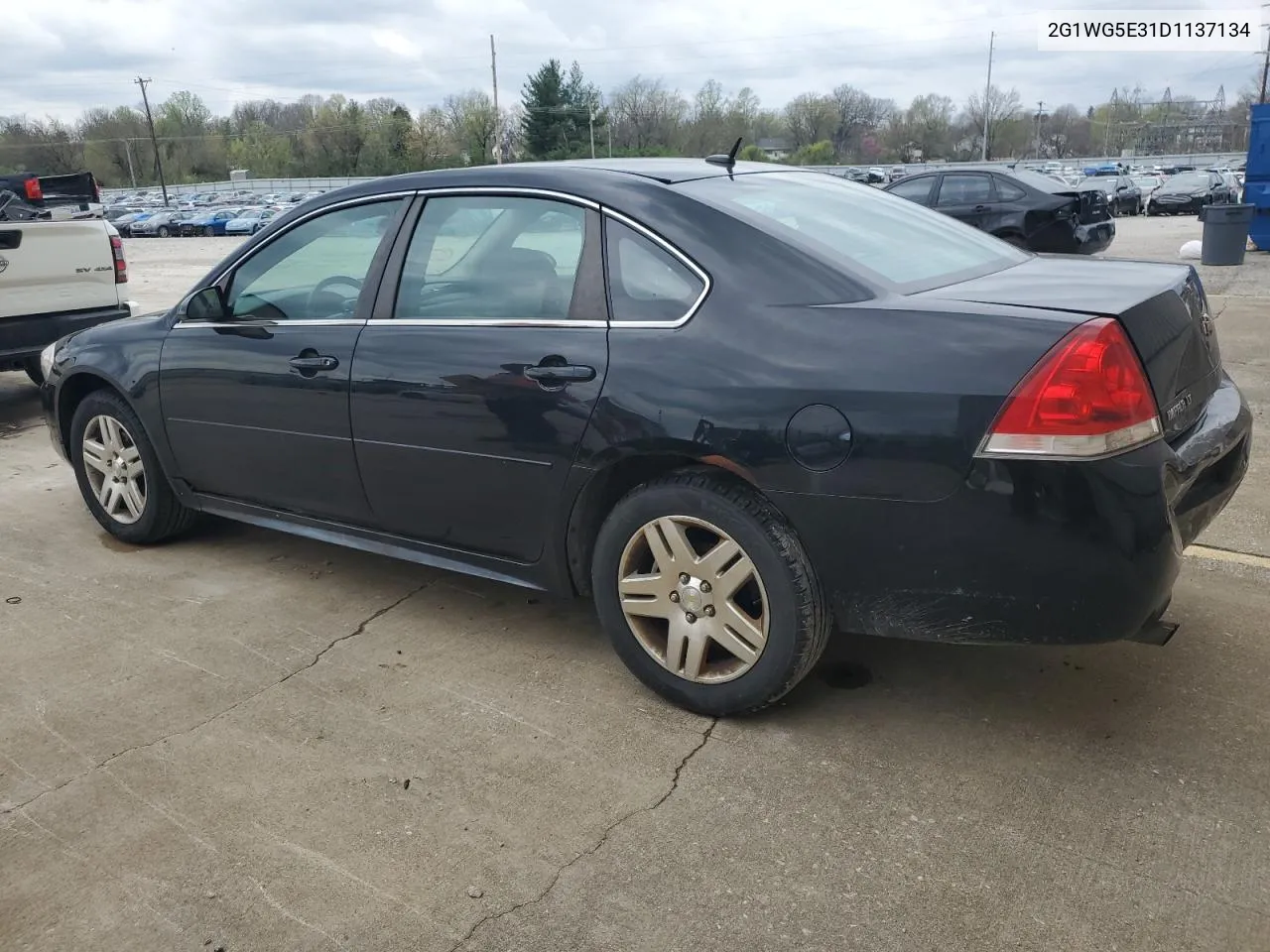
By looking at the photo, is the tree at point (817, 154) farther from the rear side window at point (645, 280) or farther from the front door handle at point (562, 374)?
the front door handle at point (562, 374)

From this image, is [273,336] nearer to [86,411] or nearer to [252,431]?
[252,431]

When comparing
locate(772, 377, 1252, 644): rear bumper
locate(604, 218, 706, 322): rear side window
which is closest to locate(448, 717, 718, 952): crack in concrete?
locate(772, 377, 1252, 644): rear bumper

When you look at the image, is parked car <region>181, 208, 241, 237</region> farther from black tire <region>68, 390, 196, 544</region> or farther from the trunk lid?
the trunk lid

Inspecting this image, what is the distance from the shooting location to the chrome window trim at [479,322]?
10.5 feet

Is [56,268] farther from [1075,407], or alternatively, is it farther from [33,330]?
[1075,407]

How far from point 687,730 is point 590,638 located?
0.75 meters

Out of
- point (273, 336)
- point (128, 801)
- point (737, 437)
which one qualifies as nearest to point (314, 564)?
point (273, 336)

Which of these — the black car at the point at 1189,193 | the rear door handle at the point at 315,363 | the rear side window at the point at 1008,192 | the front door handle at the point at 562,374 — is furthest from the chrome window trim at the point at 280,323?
the black car at the point at 1189,193

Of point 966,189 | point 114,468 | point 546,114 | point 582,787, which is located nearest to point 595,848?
point 582,787

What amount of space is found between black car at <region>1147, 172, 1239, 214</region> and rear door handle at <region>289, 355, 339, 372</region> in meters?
34.8

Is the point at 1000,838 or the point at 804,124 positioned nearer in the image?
the point at 1000,838

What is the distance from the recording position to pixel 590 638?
12.3 feet

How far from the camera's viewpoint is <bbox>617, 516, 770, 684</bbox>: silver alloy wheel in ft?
9.71

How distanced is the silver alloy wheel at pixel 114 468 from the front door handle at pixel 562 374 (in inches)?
91.8
